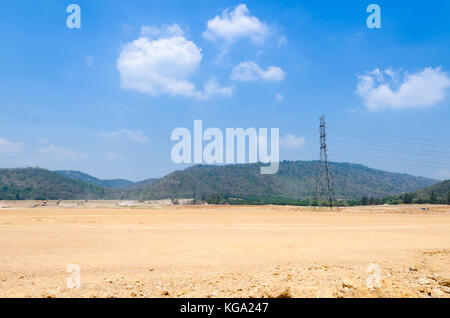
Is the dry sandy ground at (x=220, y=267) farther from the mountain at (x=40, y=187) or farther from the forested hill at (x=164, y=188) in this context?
the mountain at (x=40, y=187)

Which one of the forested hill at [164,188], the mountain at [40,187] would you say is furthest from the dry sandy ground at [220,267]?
the mountain at [40,187]

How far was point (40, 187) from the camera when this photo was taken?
5655 inches

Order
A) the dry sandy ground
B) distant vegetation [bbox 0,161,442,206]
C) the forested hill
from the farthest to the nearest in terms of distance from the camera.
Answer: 1. the forested hill
2. distant vegetation [bbox 0,161,442,206]
3. the dry sandy ground

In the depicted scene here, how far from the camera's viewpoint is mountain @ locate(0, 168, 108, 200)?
13312 cm

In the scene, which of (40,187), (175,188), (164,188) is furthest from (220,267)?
(40,187)

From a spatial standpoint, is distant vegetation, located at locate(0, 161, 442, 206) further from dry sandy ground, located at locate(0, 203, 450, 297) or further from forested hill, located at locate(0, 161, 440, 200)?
dry sandy ground, located at locate(0, 203, 450, 297)

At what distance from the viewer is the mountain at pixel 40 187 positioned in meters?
133

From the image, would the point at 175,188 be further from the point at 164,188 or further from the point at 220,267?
the point at 220,267

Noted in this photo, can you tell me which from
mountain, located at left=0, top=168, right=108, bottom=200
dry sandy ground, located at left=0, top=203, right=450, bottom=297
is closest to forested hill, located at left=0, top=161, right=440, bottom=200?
mountain, located at left=0, top=168, right=108, bottom=200

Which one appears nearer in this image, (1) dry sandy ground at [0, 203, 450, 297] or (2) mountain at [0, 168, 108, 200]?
(1) dry sandy ground at [0, 203, 450, 297]

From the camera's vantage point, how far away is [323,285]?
349 inches
